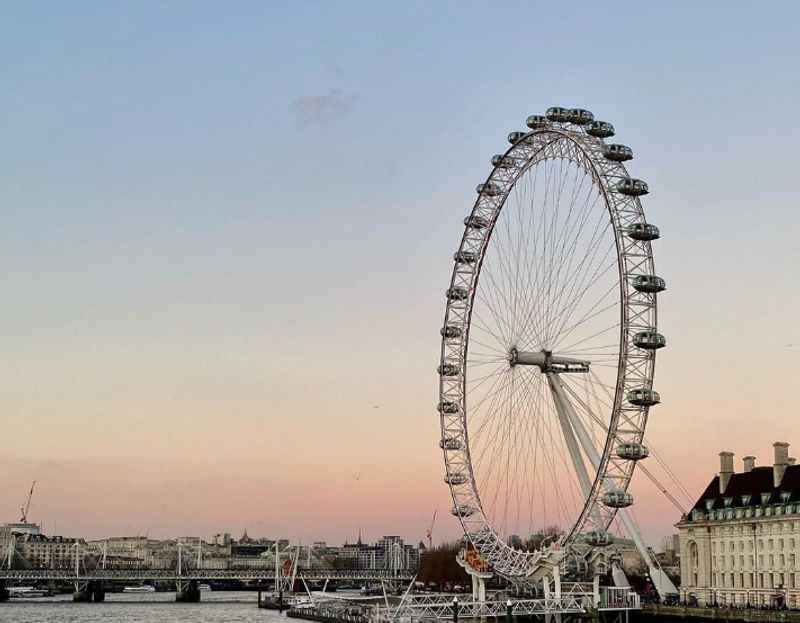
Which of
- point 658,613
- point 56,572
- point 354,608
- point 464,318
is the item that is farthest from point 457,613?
point 56,572

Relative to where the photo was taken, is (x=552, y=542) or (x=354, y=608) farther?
(x=354, y=608)

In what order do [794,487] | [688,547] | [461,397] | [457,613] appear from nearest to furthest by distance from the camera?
[457,613] < [461,397] < [794,487] < [688,547]

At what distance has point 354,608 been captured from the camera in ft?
350

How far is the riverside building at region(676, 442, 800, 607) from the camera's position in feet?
252

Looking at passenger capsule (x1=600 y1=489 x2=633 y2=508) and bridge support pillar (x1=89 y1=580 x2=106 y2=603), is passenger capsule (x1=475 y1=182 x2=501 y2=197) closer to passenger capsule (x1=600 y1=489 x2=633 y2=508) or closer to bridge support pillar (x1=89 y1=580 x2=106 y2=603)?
passenger capsule (x1=600 y1=489 x2=633 y2=508)

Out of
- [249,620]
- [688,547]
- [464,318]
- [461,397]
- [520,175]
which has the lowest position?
[249,620]

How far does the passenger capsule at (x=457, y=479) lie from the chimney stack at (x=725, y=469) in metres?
24.5

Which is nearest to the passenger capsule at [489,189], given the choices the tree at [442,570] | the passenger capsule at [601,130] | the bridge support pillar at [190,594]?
the passenger capsule at [601,130]

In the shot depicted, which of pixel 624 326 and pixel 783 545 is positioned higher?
pixel 624 326

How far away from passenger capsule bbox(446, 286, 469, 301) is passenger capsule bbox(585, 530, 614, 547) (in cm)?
2096

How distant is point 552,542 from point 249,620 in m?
49.0

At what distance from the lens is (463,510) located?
231ft

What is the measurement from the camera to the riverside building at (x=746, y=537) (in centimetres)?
7694

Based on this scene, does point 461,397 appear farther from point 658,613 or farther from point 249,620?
point 249,620
